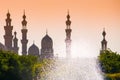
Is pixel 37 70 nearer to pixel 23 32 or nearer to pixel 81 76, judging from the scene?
pixel 81 76

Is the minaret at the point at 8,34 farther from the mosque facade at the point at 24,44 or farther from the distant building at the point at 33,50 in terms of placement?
the distant building at the point at 33,50

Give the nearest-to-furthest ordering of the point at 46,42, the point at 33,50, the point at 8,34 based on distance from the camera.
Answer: the point at 8,34 < the point at 46,42 < the point at 33,50

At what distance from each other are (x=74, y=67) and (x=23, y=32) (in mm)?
86261

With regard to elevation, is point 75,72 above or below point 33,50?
below

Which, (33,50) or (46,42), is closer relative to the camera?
(46,42)

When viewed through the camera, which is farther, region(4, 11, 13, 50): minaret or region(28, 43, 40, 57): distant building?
region(28, 43, 40, 57): distant building

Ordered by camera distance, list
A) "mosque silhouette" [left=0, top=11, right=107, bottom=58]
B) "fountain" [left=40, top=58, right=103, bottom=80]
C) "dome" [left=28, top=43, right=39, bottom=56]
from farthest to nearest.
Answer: "dome" [left=28, top=43, right=39, bottom=56] < "mosque silhouette" [left=0, top=11, right=107, bottom=58] < "fountain" [left=40, top=58, right=103, bottom=80]

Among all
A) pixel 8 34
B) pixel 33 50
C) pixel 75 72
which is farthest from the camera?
pixel 33 50

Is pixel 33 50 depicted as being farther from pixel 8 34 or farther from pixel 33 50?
pixel 8 34

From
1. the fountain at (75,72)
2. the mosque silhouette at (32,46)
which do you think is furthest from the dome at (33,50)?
the fountain at (75,72)

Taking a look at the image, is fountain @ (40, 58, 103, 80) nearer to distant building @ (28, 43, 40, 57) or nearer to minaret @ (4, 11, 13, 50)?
minaret @ (4, 11, 13, 50)

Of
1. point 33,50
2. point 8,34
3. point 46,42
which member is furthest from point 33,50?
point 8,34

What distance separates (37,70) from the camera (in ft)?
200

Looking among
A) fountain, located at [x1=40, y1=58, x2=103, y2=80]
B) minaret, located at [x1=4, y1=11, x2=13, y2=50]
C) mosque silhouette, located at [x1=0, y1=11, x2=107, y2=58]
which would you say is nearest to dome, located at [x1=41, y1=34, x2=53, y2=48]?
mosque silhouette, located at [x1=0, y1=11, x2=107, y2=58]
